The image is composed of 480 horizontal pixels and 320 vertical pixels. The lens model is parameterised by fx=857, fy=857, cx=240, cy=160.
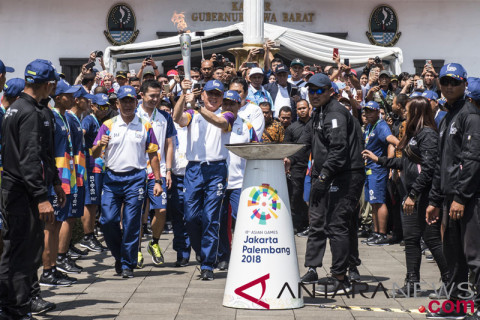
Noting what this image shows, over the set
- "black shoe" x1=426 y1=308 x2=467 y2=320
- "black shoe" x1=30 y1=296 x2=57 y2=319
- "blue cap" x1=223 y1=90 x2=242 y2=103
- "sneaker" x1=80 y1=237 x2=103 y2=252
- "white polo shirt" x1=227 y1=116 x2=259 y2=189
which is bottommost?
"sneaker" x1=80 y1=237 x2=103 y2=252

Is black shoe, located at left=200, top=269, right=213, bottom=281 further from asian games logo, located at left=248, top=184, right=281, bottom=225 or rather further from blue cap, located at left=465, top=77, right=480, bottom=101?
blue cap, located at left=465, top=77, right=480, bottom=101

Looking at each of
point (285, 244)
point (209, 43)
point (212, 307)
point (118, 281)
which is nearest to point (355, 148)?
point (285, 244)

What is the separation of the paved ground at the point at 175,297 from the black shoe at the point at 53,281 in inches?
6.1

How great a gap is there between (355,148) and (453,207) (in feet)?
6.32

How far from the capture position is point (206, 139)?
33.0 feet

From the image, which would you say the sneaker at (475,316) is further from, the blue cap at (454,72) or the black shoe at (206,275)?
the black shoe at (206,275)

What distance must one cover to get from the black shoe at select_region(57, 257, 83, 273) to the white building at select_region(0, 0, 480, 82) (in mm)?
17707

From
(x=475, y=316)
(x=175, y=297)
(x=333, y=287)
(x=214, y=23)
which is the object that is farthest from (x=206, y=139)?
(x=214, y=23)

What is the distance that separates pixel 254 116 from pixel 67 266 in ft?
10.3

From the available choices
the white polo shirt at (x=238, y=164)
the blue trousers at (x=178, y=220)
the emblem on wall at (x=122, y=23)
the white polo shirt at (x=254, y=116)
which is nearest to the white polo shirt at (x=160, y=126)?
the blue trousers at (x=178, y=220)

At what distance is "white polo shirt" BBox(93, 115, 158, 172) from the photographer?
390 inches

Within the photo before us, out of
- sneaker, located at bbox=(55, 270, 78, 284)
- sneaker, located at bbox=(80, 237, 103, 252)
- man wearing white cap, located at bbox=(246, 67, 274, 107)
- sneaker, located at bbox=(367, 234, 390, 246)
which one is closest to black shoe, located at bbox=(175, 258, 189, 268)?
sneaker, located at bbox=(55, 270, 78, 284)

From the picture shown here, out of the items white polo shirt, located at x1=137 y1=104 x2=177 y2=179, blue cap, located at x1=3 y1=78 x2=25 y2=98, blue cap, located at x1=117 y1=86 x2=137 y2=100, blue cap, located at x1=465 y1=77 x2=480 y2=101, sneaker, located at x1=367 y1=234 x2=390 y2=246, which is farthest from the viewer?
sneaker, located at x1=367 y1=234 x2=390 y2=246

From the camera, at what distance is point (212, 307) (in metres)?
8.07
